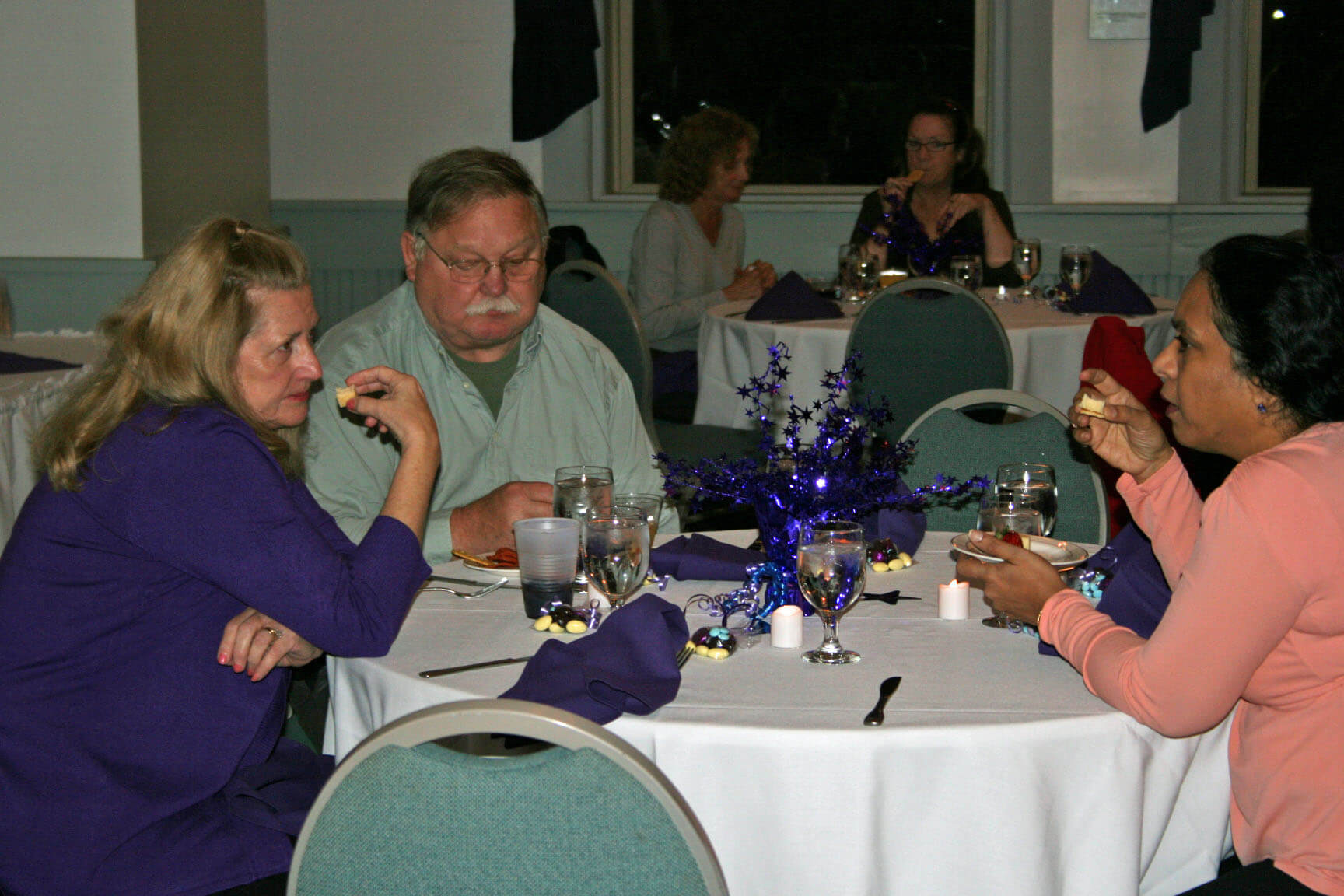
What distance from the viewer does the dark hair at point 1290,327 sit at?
5.08 feet

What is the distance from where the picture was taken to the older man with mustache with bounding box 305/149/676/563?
7.73 ft

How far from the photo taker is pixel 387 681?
164 cm

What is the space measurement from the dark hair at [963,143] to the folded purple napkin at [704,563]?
3.60 meters

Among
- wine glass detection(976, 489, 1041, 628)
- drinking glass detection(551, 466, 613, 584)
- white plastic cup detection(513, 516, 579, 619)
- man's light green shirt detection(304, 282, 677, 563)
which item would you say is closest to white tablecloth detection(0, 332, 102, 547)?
man's light green shirt detection(304, 282, 677, 563)

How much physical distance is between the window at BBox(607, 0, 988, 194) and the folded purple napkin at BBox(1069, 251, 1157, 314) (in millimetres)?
2507

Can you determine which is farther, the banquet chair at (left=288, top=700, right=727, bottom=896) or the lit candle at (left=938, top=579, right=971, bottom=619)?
the lit candle at (left=938, top=579, right=971, bottom=619)

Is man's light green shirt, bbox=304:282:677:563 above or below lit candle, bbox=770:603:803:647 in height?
above

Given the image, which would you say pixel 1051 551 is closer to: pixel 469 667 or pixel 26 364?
pixel 469 667

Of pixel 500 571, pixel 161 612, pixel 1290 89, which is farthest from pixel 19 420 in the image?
pixel 1290 89

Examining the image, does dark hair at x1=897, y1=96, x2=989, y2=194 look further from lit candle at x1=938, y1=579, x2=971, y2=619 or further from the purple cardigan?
the purple cardigan

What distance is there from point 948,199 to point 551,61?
2253mm

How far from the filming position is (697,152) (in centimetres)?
523

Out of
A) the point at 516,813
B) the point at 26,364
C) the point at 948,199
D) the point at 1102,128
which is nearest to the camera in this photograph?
the point at 516,813

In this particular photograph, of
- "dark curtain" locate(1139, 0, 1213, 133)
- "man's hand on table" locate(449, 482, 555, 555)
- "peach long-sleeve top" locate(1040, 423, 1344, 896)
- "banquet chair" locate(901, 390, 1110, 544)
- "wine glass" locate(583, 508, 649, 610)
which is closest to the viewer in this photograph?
"peach long-sleeve top" locate(1040, 423, 1344, 896)
